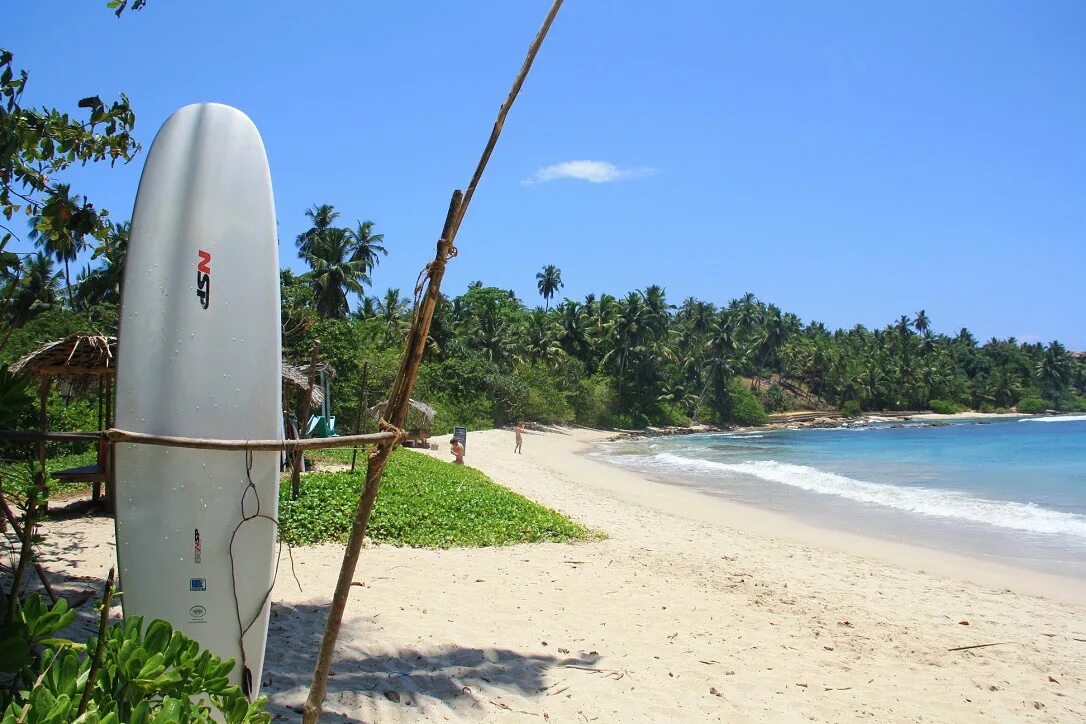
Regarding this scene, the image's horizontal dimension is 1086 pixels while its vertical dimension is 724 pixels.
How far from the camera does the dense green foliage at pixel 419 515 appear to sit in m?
8.35

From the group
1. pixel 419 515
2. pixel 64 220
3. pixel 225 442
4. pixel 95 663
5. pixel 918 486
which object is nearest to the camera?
pixel 95 663

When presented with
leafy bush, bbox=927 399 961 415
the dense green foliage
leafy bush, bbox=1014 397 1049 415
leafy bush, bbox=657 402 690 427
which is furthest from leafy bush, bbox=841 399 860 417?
the dense green foliage

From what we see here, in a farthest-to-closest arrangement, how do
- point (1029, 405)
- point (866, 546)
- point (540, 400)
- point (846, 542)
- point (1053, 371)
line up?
point (1053, 371) < point (1029, 405) < point (540, 400) < point (846, 542) < point (866, 546)

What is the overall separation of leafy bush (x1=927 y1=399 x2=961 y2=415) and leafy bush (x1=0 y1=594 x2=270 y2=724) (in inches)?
3407

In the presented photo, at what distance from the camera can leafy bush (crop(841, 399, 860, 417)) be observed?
74.4 metres

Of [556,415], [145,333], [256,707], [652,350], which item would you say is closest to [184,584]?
[145,333]

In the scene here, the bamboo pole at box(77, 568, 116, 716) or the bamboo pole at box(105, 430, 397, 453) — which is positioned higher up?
the bamboo pole at box(105, 430, 397, 453)

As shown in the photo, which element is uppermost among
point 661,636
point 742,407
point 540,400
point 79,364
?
point 79,364

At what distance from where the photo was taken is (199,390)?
10.5 feet

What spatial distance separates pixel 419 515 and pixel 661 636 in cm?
421

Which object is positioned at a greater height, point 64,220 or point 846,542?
point 64,220

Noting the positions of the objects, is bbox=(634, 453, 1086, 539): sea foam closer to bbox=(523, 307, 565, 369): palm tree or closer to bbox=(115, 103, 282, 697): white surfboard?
bbox=(115, 103, 282, 697): white surfboard

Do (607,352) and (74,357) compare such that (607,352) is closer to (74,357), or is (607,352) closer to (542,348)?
(542,348)

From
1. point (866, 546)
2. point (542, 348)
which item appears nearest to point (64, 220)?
point (866, 546)
